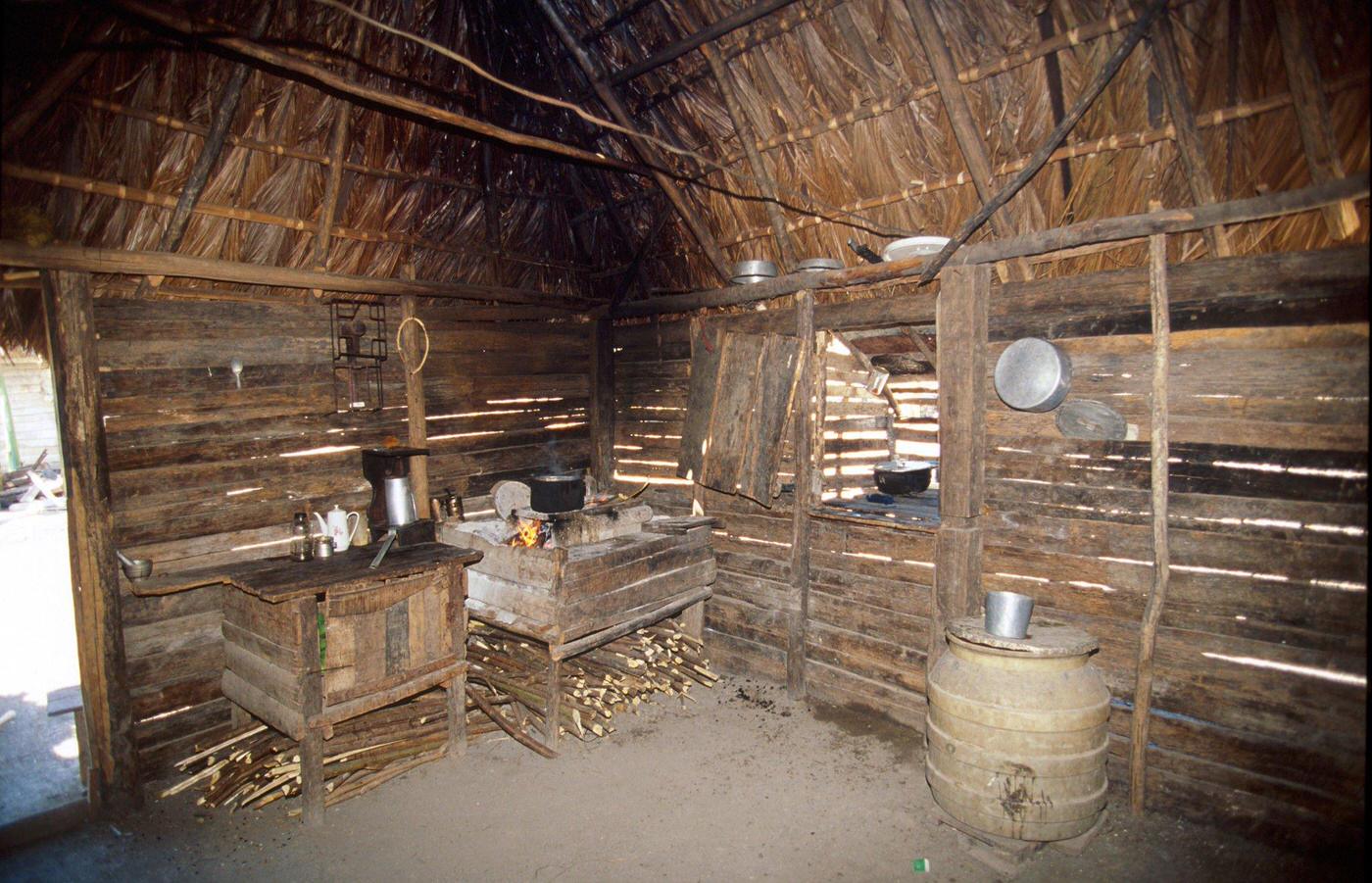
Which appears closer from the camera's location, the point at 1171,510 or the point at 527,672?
the point at 1171,510

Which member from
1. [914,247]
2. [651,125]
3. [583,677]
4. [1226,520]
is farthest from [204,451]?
[1226,520]

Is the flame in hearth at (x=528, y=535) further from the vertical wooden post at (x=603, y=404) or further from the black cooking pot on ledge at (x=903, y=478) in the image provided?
the black cooking pot on ledge at (x=903, y=478)

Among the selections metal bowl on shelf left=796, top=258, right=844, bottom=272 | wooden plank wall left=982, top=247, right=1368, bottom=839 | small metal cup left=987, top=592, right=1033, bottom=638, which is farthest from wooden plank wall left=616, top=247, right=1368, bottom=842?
metal bowl on shelf left=796, top=258, right=844, bottom=272

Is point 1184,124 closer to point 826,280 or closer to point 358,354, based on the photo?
point 826,280

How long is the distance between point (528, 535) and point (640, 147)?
10.1 ft

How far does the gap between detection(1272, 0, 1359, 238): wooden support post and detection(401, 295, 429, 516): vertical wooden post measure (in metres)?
5.58

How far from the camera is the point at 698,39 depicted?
177 inches

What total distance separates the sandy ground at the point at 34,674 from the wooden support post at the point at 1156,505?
6294mm

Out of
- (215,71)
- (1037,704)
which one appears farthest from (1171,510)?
(215,71)

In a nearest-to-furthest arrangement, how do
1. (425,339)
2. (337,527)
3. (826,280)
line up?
(337,527) < (826,280) < (425,339)

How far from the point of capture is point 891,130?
175 inches

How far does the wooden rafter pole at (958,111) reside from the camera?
12.5ft

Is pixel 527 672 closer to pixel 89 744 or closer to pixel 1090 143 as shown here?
pixel 89 744

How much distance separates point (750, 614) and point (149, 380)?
183 inches
